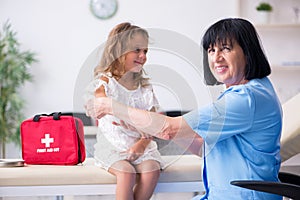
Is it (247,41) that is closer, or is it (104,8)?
(247,41)

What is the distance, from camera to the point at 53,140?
6.90 feet

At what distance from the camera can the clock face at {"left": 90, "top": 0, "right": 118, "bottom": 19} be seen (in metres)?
5.20

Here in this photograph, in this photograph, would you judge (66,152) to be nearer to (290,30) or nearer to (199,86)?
(199,86)

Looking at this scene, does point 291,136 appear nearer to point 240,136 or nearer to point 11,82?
point 240,136

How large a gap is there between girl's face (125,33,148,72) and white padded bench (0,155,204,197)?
1.60 feet

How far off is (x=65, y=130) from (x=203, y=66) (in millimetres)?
678

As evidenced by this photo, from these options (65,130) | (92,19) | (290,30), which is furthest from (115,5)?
(65,130)

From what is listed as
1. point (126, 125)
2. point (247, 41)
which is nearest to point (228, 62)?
point (247, 41)

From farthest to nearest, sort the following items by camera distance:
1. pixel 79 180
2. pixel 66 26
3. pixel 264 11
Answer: pixel 66 26 → pixel 264 11 → pixel 79 180

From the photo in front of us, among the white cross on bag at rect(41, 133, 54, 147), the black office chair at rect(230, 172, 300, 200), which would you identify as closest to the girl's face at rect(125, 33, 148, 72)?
the black office chair at rect(230, 172, 300, 200)

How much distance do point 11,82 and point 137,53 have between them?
3.62 m

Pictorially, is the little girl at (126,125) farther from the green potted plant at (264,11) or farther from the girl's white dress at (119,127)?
the green potted plant at (264,11)

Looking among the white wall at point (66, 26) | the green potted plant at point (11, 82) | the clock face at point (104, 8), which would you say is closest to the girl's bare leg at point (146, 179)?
the green potted plant at point (11, 82)

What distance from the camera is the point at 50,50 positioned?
5.16m
